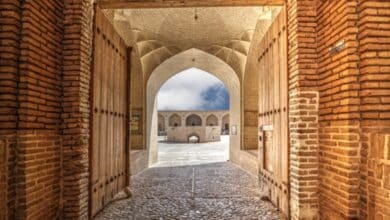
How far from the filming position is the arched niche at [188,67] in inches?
453

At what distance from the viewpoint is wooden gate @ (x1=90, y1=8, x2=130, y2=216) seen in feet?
14.9

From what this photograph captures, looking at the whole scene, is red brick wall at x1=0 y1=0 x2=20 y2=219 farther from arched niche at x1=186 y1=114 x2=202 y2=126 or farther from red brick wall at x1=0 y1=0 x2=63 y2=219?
arched niche at x1=186 y1=114 x2=202 y2=126

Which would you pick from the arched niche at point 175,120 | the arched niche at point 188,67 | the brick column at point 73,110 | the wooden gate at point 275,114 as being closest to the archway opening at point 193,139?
the arched niche at point 188,67

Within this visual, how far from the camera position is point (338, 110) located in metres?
3.40

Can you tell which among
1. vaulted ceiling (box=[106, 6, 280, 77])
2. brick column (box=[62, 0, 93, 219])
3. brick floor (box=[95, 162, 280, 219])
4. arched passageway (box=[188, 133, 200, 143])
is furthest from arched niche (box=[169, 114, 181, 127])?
brick column (box=[62, 0, 93, 219])

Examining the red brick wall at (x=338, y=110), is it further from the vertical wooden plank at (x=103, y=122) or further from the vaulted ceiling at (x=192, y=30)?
the vaulted ceiling at (x=192, y=30)

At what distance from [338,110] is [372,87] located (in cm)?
46

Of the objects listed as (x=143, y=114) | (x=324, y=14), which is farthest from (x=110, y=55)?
(x=143, y=114)

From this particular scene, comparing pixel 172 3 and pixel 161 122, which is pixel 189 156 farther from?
pixel 161 122

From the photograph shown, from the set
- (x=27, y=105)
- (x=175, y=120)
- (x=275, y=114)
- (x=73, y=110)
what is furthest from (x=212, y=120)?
(x=27, y=105)

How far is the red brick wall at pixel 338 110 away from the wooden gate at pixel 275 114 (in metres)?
Answer: 0.66

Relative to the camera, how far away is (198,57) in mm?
11922

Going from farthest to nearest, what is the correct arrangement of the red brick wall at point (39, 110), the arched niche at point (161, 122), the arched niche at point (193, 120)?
the arched niche at point (193, 120) < the arched niche at point (161, 122) < the red brick wall at point (39, 110)

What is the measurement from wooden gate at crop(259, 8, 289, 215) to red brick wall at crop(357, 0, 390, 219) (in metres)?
1.35
